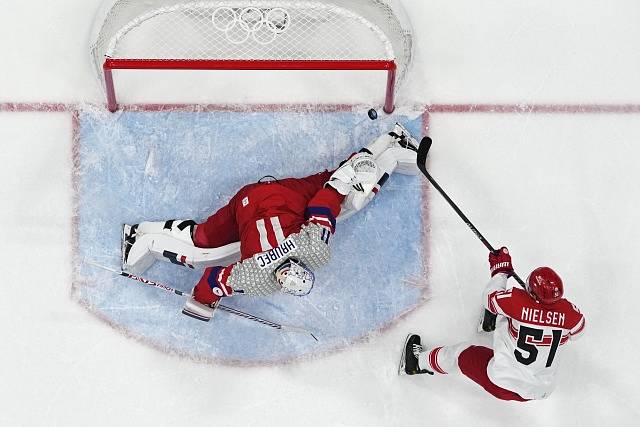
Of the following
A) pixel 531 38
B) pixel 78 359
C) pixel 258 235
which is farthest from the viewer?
pixel 531 38

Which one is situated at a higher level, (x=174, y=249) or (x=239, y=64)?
(x=239, y=64)

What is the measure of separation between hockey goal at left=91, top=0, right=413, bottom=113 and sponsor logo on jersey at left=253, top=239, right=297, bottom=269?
1.08 m

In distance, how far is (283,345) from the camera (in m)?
4.76

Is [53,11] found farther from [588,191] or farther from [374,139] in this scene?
[588,191]

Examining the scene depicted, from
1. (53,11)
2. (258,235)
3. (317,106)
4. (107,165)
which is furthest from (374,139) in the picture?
(53,11)

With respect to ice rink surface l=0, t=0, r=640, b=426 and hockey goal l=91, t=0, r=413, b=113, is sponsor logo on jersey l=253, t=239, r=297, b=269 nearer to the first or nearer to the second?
ice rink surface l=0, t=0, r=640, b=426

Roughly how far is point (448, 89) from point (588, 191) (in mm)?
939

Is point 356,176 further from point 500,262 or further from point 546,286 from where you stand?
point 546,286

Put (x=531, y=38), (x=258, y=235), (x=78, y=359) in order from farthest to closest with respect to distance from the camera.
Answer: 1. (x=531, y=38)
2. (x=78, y=359)
3. (x=258, y=235)

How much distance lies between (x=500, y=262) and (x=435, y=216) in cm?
58

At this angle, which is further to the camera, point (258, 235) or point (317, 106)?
point (317, 106)

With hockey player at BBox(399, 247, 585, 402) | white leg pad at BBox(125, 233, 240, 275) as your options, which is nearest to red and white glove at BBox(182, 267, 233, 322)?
white leg pad at BBox(125, 233, 240, 275)

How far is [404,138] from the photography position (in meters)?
4.77

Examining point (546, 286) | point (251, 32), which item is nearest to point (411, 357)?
point (546, 286)
